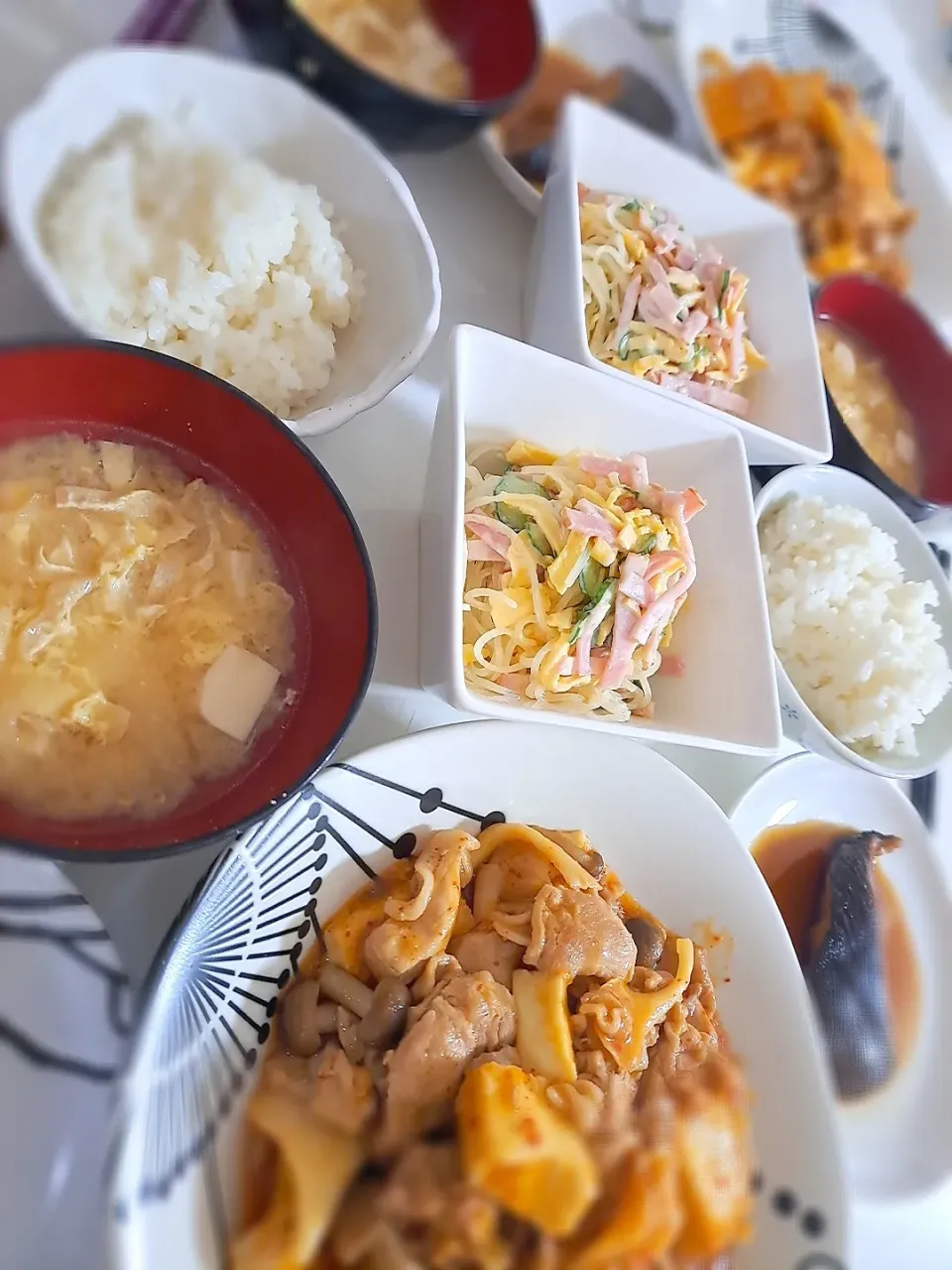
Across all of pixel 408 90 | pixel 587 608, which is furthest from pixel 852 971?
pixel 408 90

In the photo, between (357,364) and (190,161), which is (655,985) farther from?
(190,161)

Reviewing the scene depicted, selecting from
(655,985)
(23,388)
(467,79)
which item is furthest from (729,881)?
(467,79)

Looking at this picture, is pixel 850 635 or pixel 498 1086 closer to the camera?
pixel 498 1086

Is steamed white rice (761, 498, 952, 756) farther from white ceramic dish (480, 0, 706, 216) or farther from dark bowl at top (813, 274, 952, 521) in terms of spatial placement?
white ceramic dish (480, 0, 706, 216)

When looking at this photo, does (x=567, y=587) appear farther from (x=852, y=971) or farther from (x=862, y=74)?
(x=862, y=74)

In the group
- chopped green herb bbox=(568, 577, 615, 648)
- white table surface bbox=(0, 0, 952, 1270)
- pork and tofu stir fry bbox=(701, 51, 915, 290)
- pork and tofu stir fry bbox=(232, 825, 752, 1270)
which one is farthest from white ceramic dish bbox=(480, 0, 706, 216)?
pork and tofu stir fry bbox=(232, 825, 752, 1270)

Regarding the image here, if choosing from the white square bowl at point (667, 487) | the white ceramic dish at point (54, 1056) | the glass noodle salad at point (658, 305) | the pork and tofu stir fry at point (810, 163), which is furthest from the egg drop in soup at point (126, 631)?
the pork and tofu stir fry at point (810, 163)
